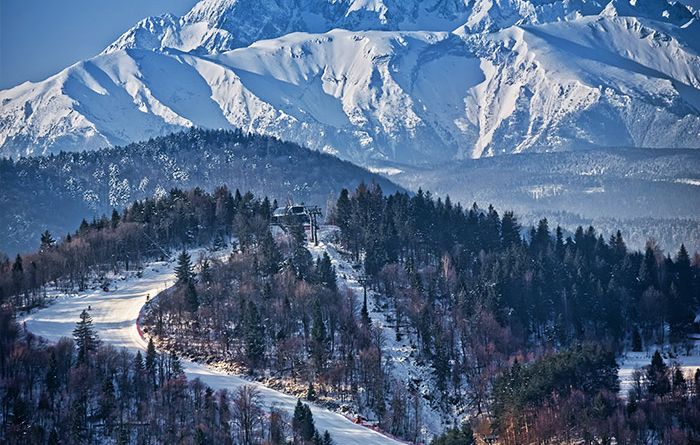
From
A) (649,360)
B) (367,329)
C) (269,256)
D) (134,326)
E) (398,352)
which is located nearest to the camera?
(367,329)

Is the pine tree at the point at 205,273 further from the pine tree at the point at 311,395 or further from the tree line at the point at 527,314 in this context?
the pine tree at the point at 311,395

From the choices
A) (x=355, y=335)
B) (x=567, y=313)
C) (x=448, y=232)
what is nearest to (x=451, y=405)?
(x=355, y=335)

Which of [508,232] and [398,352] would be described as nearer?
[398,352]

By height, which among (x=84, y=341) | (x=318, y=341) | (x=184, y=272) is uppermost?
(x=184, y=272)

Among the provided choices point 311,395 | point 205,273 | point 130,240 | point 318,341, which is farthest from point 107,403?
point 130,240

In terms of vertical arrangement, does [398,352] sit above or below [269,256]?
below

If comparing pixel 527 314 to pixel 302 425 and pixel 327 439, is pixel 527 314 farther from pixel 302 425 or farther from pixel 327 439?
pixel 302 425

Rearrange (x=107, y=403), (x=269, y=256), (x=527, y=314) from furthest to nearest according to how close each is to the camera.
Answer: (x=527, y=314) → (x=269, y=256) → (x=107, y=403)
